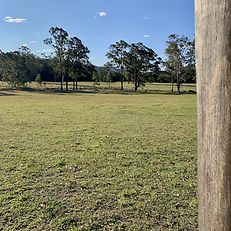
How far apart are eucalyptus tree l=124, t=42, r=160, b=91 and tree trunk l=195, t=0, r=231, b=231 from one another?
186 ft

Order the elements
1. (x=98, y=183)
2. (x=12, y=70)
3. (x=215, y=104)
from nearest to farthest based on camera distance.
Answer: (x=215, y=104) < (x=98, y=183) < (x=12, y=70)

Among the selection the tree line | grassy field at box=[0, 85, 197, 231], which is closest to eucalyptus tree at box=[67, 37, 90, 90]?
the tree line

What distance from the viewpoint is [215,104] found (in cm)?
129

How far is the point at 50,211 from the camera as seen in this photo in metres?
3.76

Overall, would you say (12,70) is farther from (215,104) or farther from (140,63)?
(215,104)

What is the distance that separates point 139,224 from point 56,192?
1792 mm

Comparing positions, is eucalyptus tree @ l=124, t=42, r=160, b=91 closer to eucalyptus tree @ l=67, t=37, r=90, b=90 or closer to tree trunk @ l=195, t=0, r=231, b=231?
eucalyptus tree @ l=67, t=37, r=90, b=90

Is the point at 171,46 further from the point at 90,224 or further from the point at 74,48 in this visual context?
the point at 90,224

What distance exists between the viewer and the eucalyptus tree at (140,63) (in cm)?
5750

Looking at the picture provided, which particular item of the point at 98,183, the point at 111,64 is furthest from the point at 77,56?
the point at 98,183

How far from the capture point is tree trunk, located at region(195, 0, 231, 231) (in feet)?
4.08

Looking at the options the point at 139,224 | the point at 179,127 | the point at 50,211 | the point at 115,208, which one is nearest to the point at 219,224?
the point at 139,224

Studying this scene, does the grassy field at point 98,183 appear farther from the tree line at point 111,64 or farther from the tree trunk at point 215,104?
the tree line at point 111,64

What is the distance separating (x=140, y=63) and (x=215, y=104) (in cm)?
5858
